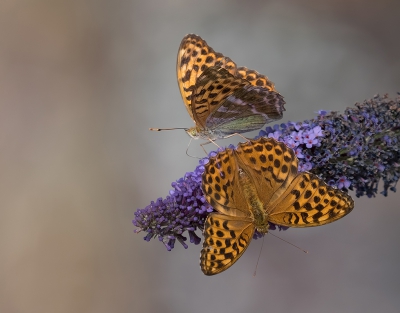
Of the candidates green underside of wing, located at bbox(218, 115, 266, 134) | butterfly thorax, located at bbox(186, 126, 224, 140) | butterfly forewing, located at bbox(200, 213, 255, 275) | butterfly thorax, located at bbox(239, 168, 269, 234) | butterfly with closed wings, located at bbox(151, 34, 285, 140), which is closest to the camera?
butterfly forewing, located at bbox(200, 213, 255, 275)

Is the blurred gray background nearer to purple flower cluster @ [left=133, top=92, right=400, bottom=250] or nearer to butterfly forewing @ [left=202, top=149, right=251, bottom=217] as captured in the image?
purple flower cluster @ [left=133, top=92, right=400, bottom=250]

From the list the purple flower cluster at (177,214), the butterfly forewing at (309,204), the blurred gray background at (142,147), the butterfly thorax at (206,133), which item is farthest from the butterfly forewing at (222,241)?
the blurred gray background at (142,147)

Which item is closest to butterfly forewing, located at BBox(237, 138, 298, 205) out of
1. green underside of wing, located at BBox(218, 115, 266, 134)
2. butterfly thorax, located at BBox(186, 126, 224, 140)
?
green underside of wing, located at BBox(218, 115, 266, 134)

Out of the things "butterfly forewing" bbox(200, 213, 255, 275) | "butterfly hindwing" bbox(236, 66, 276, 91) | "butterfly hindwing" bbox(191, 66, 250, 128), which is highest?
"butterfly hindwing" bbox(236, 66, 276, 91)

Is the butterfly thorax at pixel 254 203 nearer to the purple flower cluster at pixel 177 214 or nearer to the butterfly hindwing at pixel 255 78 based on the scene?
the purple flower cluster at pixel 177 214

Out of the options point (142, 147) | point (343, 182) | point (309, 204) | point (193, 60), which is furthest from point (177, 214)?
point (142, 147)

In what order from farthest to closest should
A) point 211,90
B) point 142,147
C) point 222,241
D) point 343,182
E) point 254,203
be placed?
point 142,147 < point 211,90 < point 343,182 < point 254,203 < point 222,241

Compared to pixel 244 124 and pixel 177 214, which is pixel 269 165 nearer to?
pixel 177 214
